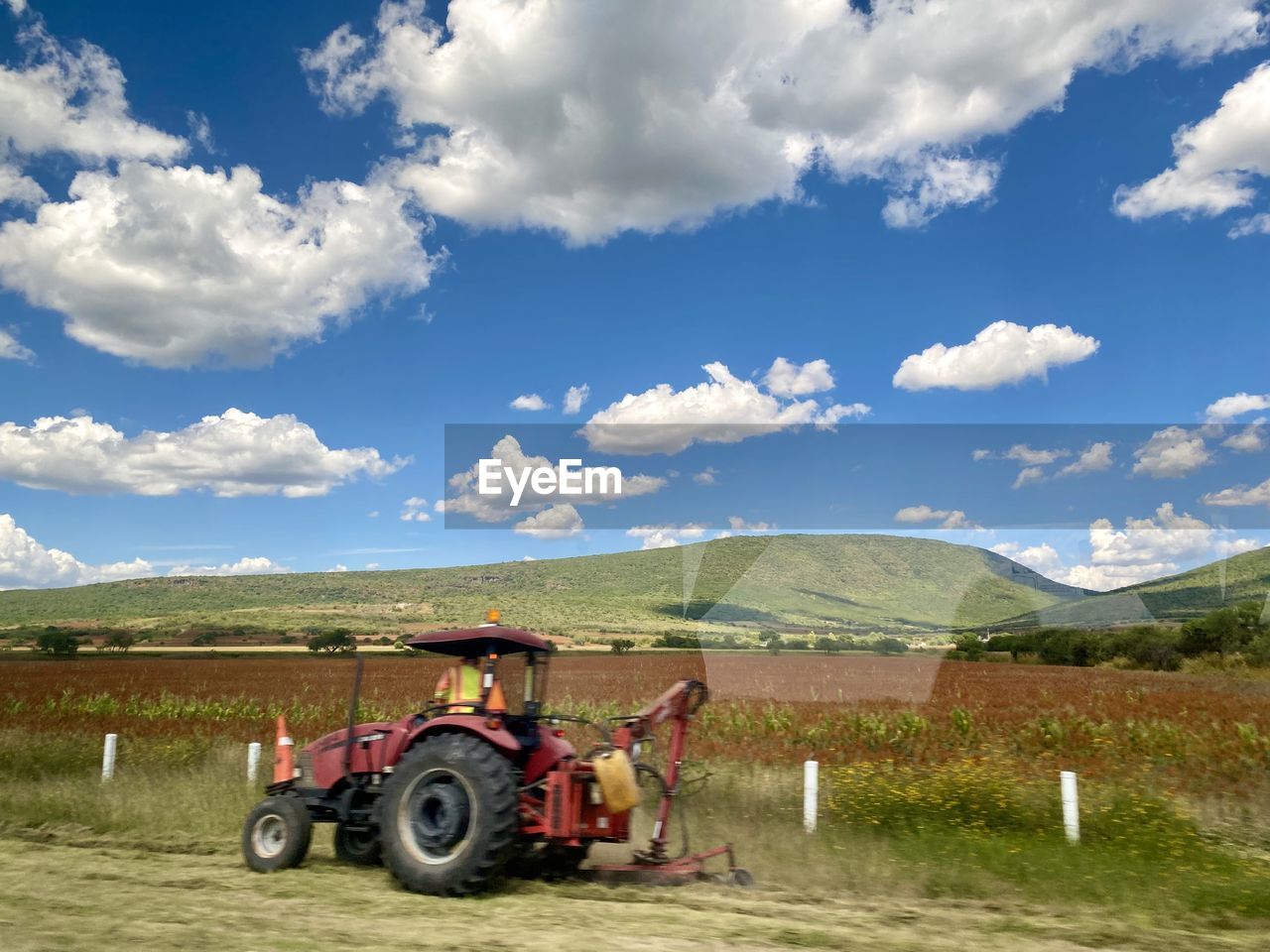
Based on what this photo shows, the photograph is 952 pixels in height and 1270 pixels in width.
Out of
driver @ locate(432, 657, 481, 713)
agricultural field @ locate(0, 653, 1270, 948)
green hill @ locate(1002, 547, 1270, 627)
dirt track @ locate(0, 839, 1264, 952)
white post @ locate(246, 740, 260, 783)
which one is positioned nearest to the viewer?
dirt track @ locate(0, 839, 1264, 952)

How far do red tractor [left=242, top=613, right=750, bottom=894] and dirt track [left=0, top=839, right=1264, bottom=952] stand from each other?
28 cm

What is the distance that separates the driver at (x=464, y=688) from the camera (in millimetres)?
7566

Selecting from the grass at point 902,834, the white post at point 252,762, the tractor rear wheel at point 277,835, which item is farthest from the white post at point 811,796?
the white post at point 252,762

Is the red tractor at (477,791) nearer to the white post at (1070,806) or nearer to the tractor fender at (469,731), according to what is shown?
the tractor fender at (469,731)

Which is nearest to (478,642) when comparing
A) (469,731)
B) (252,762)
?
(469,731)

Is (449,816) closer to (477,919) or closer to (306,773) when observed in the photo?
(477,919)

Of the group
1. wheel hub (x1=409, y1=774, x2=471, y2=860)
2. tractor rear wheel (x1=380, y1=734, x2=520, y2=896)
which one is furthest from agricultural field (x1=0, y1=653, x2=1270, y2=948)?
wheel hub (x1=409, y1=774, x2=471, y2=860)

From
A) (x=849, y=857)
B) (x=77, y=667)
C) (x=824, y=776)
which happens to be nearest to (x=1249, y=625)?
(x=824, y=776)

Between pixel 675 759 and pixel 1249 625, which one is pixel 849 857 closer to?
pixel 675 759

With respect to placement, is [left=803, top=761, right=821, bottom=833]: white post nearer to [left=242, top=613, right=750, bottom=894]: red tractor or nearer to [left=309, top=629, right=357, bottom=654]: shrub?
[left=242, top=613, right=750, bottom=894]: red tractor

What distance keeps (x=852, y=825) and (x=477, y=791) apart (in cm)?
518

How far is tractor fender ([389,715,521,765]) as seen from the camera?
23.4ft

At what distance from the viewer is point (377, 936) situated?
220 inches

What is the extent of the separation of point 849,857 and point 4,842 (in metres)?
8.33
